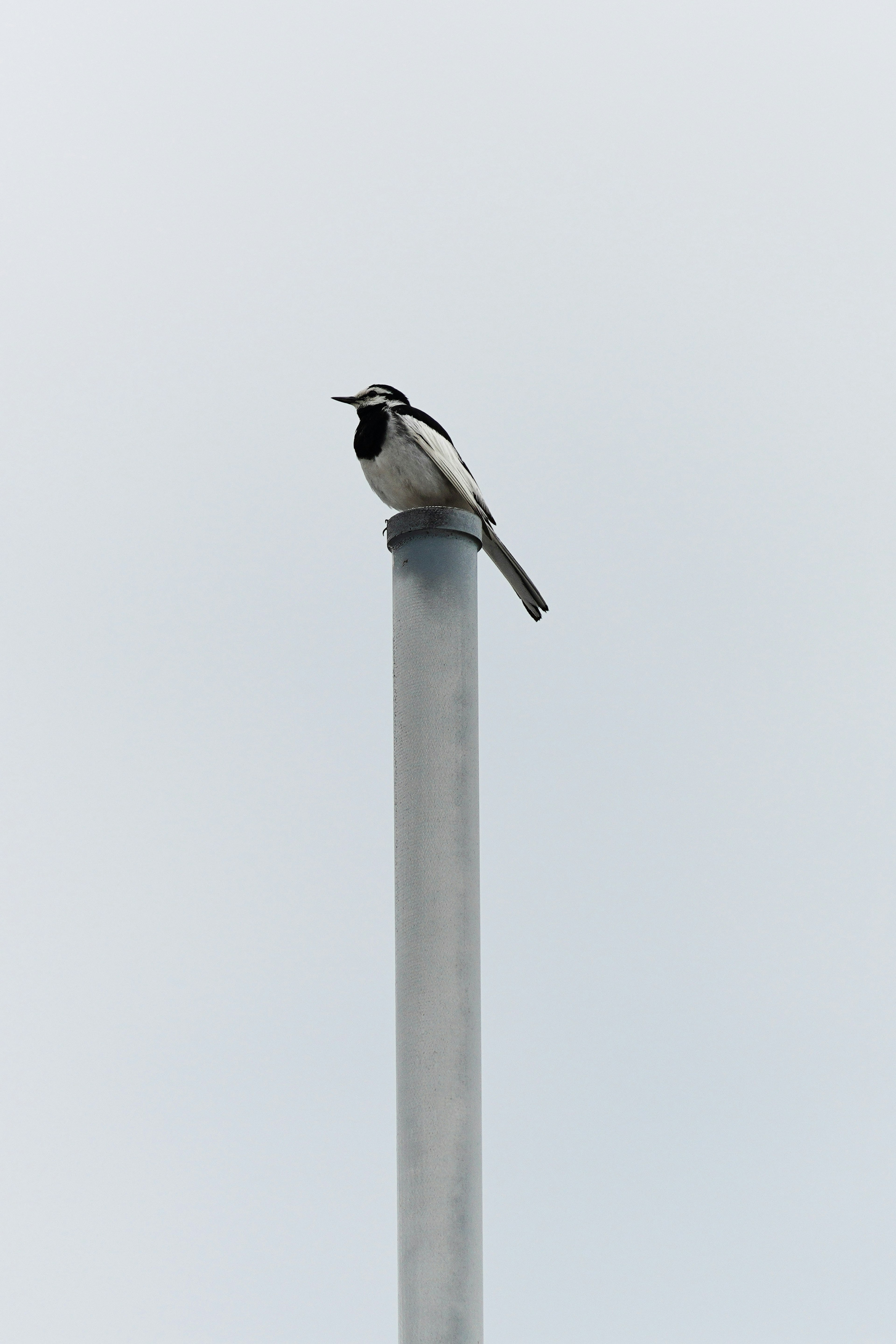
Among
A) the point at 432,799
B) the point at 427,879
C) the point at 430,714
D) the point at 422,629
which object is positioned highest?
the point at 422,629

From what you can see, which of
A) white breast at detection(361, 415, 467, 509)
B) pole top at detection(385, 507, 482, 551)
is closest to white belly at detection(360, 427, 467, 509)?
white breast at detection(361, 415, 467, 509)

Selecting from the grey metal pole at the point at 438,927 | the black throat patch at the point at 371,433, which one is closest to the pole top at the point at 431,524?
the grey metal pole at the point at 438,927

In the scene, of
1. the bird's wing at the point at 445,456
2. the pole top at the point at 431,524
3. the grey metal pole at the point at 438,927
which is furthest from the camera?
the bird's wing at the point at 445,456

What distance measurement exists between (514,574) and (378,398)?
1.46 meters

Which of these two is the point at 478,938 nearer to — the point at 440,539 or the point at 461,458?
the point at 440,539

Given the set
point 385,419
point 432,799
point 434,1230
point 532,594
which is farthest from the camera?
point 532,594

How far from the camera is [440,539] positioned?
7.14 meters

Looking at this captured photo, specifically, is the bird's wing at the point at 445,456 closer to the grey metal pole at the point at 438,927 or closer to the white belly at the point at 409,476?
the white belly at the point at 409,476

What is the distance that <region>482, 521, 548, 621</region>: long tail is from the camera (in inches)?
309

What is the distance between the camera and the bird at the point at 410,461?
7426 mm

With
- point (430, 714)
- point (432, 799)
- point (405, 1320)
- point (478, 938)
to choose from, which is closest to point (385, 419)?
point (430, 714)

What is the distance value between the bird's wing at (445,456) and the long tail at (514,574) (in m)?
0.13

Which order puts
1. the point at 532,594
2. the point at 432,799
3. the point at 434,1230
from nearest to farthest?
1. the point at 434,1230
2. the point at 432,799
3. the point at 532,594

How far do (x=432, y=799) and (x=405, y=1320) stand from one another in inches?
108
